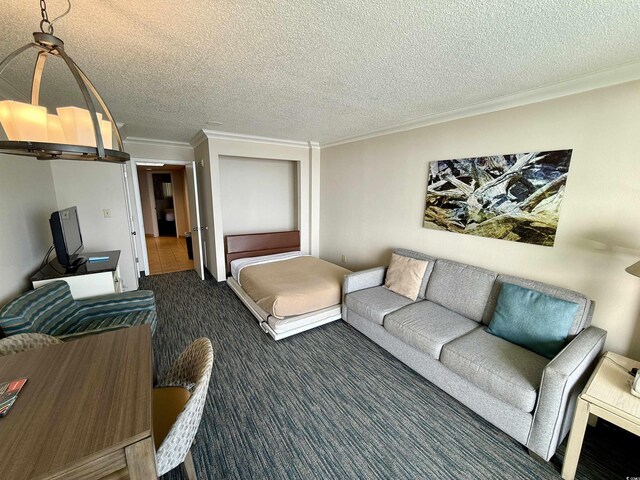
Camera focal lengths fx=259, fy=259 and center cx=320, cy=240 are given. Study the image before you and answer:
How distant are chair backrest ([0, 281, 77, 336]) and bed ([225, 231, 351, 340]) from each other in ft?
5.38

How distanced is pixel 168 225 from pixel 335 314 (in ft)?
24.8

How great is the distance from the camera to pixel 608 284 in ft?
6.23

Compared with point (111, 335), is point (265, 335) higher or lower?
lower

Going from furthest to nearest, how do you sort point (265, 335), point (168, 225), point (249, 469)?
1. point (168, 225)
2. point (265, 335)
3. point (249, 469)

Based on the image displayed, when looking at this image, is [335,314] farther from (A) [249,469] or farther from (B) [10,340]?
(B) [10,340]

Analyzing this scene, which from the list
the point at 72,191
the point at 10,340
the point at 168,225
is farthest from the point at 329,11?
the point at 168,225

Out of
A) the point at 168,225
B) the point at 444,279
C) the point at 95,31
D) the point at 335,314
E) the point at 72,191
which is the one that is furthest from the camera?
the point at 168,225

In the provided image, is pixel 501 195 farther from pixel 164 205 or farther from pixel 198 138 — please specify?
pixel 164 205

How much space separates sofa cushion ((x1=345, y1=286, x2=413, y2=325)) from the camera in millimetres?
2553

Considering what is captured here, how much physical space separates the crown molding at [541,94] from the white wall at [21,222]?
12.6 ft

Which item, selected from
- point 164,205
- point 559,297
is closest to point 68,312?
point 559,297

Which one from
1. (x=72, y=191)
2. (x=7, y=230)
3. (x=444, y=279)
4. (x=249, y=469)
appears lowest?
(x=249, y=469)

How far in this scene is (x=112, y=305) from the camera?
2.31 m

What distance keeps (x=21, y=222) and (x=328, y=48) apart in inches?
116
